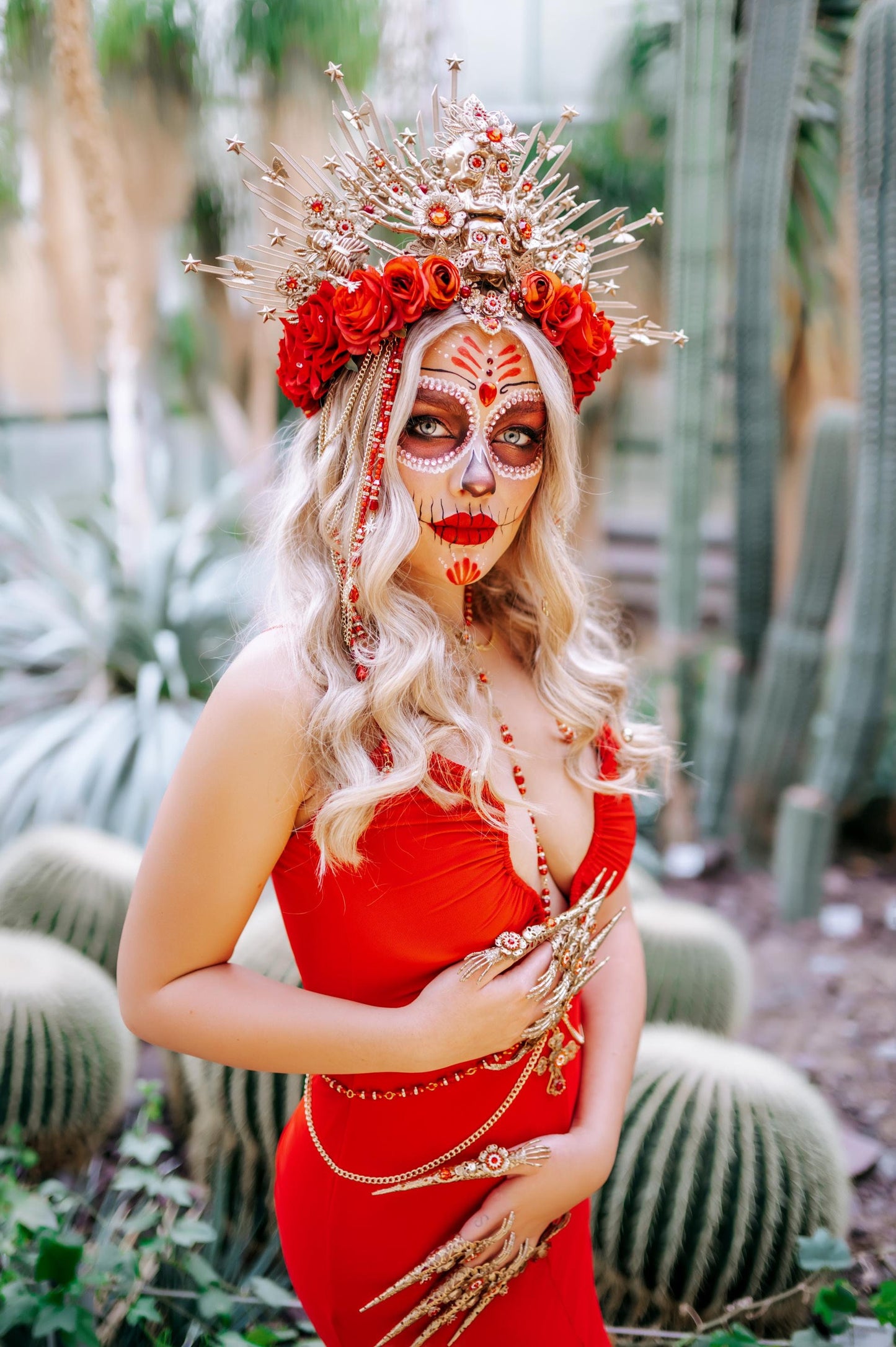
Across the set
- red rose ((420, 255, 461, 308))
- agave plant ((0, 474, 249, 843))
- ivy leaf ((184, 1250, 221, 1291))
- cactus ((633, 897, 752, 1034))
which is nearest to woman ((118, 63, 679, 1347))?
red rose ((420, 255, 461, 308))

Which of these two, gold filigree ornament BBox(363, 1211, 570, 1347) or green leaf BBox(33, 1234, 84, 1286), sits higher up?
gold filigree ornament BBox(363, 1211, 570, 1347)

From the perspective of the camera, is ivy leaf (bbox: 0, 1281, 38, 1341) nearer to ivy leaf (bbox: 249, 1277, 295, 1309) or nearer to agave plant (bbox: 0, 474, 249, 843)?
ivy leaf (bbox: 249, 1277, 295, 1309)

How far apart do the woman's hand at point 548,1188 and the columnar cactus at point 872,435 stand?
7.73ft

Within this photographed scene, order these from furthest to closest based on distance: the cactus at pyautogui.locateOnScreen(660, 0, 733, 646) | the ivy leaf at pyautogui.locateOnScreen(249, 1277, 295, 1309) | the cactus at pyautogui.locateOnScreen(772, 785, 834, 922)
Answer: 1. the cactus at pyautogui.locateOnScreen(772, 785, 834, 922)
2. the cactus at pyautogui.locateOnScreen(660, 0, 733, 646)
3. the ivy leaf at pyautogui.locateOnScreen(249, 1277, 295, 1309)

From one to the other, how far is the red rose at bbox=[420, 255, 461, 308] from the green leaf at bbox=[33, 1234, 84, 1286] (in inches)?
54.9

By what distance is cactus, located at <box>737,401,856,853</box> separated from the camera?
11.5 ft

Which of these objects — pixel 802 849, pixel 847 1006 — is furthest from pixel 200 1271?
pixel 802 849

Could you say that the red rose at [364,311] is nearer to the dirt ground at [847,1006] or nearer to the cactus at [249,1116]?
the cactus at [249,1116]

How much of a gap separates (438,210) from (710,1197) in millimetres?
1591

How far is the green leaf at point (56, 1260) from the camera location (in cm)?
146

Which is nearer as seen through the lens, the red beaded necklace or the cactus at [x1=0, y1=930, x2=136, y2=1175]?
the red beaded necklace

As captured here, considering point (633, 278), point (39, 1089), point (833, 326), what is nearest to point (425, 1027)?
point (39, 1089)

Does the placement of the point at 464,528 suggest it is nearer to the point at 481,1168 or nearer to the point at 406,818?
the point at 406,818

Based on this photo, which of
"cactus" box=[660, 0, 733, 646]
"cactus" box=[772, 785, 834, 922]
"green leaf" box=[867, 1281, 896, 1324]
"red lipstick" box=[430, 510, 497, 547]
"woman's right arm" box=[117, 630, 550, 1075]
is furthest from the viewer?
"cactus" box=[772, 785, 834, 922]
